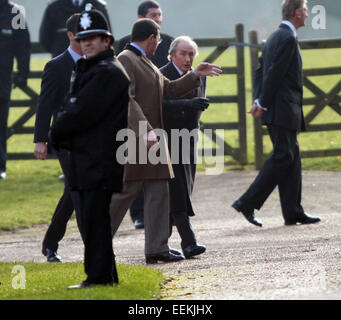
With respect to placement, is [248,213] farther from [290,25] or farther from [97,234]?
[97,234]

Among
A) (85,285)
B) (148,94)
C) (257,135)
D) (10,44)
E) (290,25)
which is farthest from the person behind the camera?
(257,135)

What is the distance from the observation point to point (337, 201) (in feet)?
39.3

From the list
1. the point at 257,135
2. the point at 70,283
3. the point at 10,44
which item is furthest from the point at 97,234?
the point at 257,135

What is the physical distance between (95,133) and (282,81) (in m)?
4.33

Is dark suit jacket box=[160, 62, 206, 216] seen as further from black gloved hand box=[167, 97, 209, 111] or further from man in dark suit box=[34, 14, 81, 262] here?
man in dark suit box=[34, 14, 81, 262]

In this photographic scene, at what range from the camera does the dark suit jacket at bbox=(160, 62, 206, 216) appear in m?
8.74

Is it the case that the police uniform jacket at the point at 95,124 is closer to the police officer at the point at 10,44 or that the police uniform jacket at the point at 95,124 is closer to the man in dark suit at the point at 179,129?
the man in dark suit at the point at 179,129

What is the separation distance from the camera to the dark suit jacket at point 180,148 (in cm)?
874

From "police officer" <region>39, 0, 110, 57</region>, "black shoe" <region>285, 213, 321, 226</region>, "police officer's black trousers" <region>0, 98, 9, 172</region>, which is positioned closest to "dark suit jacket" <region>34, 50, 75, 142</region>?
"black shoe" <region>285, 213, 321, 226</region>

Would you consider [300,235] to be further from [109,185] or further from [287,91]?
[109,185]

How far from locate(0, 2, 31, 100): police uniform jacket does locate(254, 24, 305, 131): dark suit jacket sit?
171 inches

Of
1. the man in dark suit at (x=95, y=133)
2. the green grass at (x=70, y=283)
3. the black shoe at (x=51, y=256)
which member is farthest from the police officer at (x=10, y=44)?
the man in dark suit at (x=95, y=133)

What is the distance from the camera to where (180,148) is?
8789 millimetres

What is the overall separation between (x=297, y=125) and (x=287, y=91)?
1.07ft
